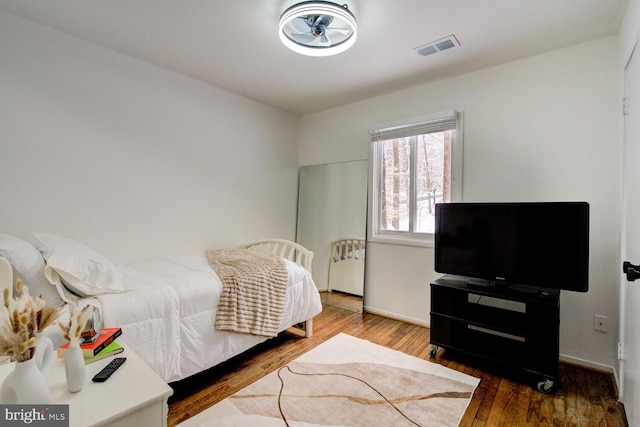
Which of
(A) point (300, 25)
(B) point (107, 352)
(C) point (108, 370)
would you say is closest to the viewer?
(C) point (108, 370)

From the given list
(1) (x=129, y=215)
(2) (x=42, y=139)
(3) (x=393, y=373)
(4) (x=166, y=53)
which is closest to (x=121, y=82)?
(4) (x=166, y=53)

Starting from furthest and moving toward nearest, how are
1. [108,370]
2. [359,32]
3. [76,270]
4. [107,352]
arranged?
[359,32]
[76,270]
[107,352]
[108,370]

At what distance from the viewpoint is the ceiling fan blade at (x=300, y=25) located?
1989 mm

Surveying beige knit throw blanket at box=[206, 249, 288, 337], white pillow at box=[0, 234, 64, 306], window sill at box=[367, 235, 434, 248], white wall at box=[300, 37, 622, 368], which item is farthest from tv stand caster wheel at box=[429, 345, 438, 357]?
white pillow at box=[0, 234, 64, 306]

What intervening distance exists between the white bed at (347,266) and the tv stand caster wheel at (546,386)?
1791 mm

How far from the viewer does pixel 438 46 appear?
2.33 metres

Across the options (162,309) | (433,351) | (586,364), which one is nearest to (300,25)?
(162,309)

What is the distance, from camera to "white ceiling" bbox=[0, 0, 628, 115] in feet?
6.24

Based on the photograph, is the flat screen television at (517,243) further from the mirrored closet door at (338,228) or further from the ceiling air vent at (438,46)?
the ceiling air vent at (438,46)

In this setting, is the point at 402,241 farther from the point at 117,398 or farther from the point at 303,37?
the point at 117,398

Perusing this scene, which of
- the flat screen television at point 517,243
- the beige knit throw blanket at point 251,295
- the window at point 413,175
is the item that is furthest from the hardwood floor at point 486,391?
the window at point 413,175

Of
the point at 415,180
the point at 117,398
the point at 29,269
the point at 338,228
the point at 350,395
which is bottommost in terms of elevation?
the point at 350,395
